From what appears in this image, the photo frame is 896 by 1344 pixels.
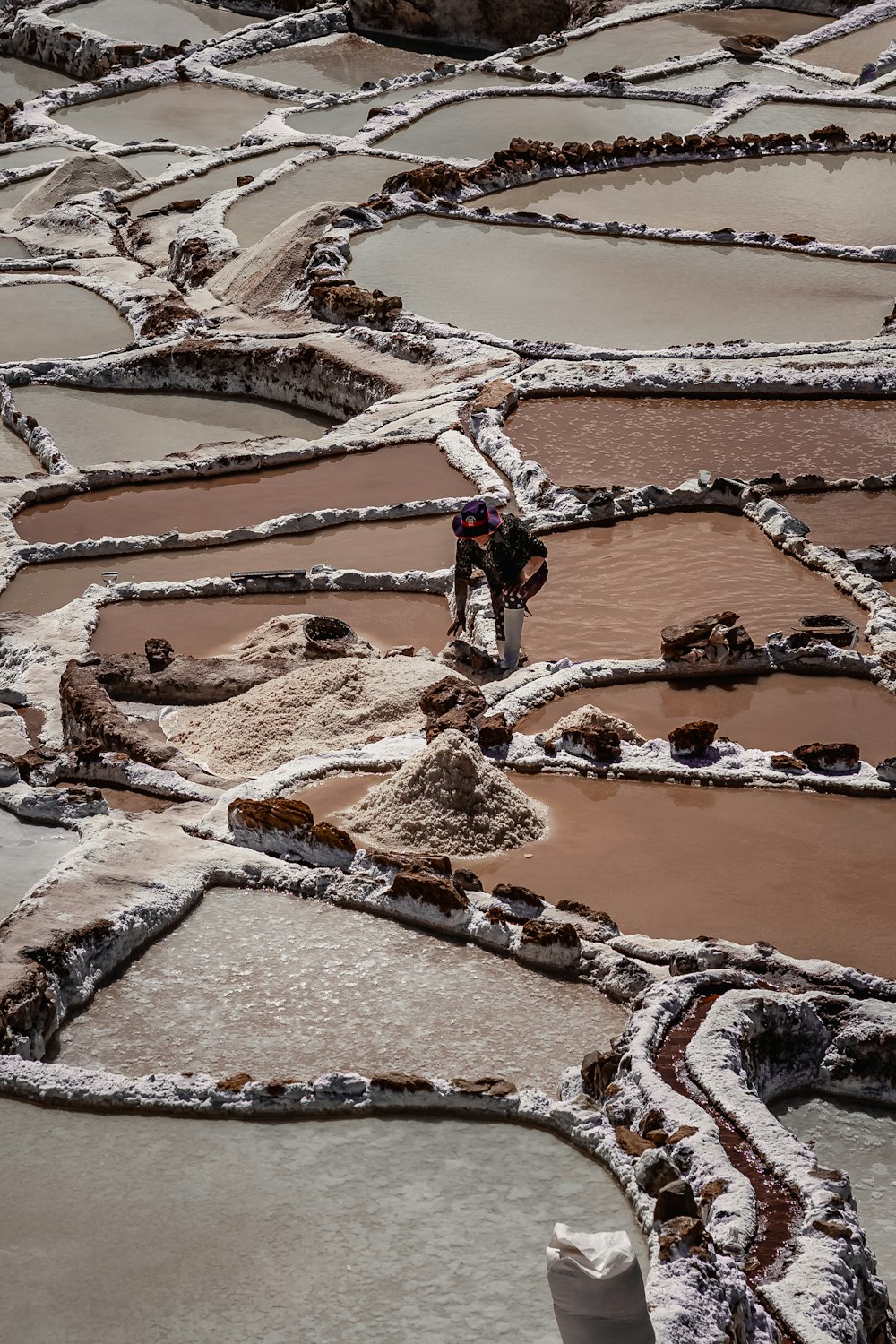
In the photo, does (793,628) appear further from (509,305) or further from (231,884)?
(509,305)

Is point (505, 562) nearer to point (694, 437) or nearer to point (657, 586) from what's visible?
point (657, 586)

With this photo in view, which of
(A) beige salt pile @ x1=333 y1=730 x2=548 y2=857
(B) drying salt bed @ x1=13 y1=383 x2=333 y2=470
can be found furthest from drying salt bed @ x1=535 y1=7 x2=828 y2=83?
(A) beige salt pile @ x1=333 y1=730 x2=548 y2=857

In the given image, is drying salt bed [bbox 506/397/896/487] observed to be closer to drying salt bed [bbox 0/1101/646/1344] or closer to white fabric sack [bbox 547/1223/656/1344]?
drying salt bed [bbox 0/1101/646/1344]

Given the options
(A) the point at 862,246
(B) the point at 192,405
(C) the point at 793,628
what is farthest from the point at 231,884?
(A) the point at 862,246

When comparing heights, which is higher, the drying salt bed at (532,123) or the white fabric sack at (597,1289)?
the drying salt bed at (532,123)

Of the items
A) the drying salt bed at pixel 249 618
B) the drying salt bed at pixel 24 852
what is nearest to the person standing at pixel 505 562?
the drying salt bed at pixel 249 618

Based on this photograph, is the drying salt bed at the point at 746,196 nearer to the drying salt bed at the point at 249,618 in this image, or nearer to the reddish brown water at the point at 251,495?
the reddish brown water at the point at 251,495

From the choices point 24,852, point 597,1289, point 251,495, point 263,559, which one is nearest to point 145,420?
point 251,495
